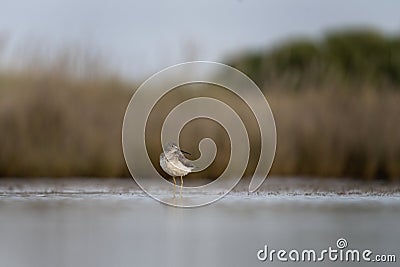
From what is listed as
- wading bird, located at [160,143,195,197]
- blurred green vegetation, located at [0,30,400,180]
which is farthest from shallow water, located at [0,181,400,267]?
blurred green vegetation, located at [0,30,400,180]

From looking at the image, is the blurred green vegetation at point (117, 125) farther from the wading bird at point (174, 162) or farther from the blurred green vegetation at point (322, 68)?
the wading bird at point (174, 162)

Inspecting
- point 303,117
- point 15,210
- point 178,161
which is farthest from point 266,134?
point 15,210

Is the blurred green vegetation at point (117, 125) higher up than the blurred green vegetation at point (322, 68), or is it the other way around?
the blurred green vegetation at point (322, 68)

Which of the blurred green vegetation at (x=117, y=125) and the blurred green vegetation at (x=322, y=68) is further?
the blurred green vegetation at (x=322, y=68)

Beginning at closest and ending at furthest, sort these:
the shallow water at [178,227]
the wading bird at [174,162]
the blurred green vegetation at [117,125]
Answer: the shallow water at [178,227] < the wading bird at [174,162] < the blurred green vegetation at [117,125]

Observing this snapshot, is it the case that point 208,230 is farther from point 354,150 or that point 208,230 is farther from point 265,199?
point 354,150

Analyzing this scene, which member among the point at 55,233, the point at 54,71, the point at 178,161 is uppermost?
the point at 54,71

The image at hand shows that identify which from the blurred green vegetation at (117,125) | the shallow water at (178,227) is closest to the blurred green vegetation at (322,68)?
the blurred green vegetation at (117,125)
